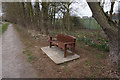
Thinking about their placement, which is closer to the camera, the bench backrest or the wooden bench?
the wooden bench

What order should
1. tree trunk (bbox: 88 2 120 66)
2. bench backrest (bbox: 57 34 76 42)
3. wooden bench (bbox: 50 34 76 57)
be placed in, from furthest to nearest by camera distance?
bench backrest (bbox: 57 34 76 42)
wooden bench (bbox: 50 34 76 57)
tree trunk (bbox: 88 2 120 66)

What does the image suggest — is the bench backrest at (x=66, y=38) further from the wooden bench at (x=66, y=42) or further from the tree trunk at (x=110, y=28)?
the tree trunk at (x=110, y=28)

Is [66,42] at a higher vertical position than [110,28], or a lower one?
lower

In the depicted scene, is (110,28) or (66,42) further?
(66,42)

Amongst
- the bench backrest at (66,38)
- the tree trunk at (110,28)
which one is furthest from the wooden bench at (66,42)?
the tree trunk at (110,28)

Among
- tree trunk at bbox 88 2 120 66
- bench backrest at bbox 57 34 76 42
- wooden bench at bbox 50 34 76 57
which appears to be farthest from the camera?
bench backrest at bbox 57 34 76 42

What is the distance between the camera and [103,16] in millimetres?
2955

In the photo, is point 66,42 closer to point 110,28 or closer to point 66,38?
point 66,38

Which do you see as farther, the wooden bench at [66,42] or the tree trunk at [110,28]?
the wooden bench at [66,42]

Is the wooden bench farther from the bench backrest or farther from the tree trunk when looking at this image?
the tree trunk

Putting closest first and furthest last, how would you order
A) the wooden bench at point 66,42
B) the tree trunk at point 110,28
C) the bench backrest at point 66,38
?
the tree trunk at point 110,28 → the wooden bench at point 66,42 → the bench backrest at point 66,38

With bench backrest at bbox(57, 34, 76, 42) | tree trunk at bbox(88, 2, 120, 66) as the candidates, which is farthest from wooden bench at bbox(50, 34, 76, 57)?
tree trunk at bbox(88, 2, 120, 66)

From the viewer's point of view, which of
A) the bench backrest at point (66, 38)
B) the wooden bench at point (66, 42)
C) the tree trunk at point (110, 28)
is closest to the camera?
the tree trunk at point (110, 28)

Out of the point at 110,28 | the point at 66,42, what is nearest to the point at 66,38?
the point at 66,42
